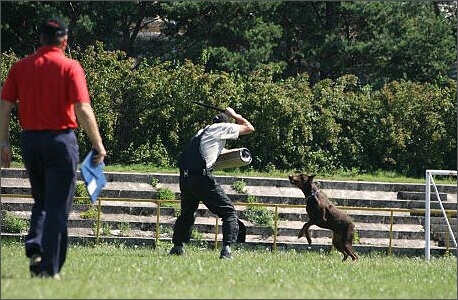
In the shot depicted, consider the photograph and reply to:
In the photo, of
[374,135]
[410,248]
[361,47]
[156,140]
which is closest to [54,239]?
[410,248]

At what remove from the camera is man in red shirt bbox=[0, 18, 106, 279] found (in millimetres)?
8250

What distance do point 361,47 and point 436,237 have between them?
10.7m

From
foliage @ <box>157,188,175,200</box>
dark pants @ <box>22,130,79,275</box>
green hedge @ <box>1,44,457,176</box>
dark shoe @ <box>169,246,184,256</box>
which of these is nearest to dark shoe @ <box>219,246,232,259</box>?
dark shoe @ <box>169,246,184,256</box>

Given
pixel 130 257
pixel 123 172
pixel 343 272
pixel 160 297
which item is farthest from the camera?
pixel 123 172

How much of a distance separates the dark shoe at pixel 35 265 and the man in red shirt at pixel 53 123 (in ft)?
0.09

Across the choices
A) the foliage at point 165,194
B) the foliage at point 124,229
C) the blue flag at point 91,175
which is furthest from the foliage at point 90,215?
the blue flag at point 91,175

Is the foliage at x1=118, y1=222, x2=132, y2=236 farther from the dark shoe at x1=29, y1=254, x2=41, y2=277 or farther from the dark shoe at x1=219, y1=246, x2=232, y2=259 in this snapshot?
the dark shoe at x1=29, y1=254, x2=41, y2=277

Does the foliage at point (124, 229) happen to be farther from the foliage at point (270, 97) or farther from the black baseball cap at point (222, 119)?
the black baseball cap at point (222, 119)

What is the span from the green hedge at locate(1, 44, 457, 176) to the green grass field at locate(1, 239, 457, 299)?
17.1 m

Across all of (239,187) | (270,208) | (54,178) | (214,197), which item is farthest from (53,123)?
(239,187)

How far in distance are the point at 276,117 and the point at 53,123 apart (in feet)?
68.2

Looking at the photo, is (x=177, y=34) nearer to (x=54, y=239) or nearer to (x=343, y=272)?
(x=343, y=272)

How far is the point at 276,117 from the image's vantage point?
28844 mm

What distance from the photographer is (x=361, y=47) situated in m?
32.8
